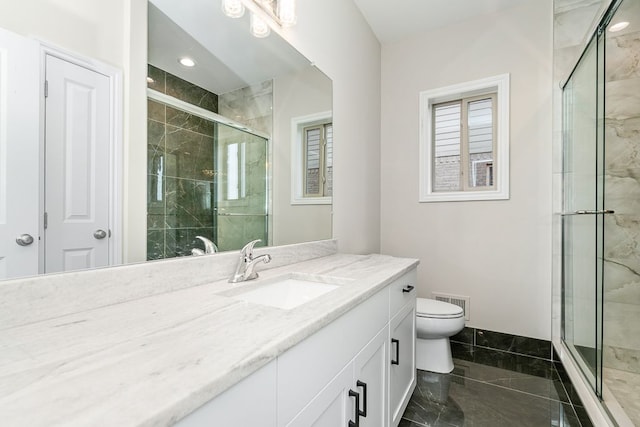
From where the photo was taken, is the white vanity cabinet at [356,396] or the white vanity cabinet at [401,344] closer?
the white vanity cabinet at [356,396]

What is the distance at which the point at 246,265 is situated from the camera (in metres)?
1.22

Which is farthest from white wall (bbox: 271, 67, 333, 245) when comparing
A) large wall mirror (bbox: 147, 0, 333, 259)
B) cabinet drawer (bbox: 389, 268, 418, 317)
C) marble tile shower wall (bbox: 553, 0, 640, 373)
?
marble tile shower wall (bbox: 553, 0, 640, 373)

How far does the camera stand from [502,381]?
1990 millimetres

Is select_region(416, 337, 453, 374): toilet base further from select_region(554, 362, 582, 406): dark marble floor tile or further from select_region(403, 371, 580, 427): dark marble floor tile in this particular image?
select_region(554, 362, 582, 406): dark marble floor tile

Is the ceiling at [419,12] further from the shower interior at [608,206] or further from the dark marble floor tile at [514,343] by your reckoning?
the dark marble floor tile at [514,343]

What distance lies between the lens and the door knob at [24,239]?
2.24 ft

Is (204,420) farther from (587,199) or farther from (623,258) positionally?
(623,258)

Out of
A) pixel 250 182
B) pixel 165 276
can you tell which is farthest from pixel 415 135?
pixel 165 276

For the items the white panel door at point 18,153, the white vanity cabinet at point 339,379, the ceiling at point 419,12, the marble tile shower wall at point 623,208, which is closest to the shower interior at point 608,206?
the marble tile shower wall at point 623,208

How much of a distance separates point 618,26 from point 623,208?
1.05 m

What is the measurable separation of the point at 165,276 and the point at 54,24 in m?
0.68

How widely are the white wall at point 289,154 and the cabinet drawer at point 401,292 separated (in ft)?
1.83

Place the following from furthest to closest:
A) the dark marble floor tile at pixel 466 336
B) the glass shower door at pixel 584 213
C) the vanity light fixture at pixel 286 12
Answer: the dark marble floor tile at pixel 466 336 → the glass shower door at pixel 584 213 → the vanity light fixture at pixel 286 12

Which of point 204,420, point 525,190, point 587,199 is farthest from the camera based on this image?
point 525,190
